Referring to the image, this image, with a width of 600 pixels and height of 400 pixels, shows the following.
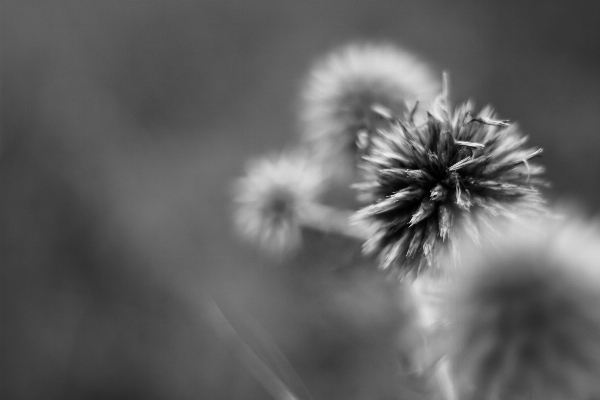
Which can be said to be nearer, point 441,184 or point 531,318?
point 531,318

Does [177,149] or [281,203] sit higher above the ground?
[177,149]

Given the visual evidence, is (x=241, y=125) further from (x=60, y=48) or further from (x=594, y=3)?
(x=594, y=3)

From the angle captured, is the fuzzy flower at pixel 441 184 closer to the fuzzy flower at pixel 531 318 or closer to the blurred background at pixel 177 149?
the fuzzy flower at pixel 531 318

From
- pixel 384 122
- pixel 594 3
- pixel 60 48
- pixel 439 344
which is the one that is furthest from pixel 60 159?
pixel 594 3

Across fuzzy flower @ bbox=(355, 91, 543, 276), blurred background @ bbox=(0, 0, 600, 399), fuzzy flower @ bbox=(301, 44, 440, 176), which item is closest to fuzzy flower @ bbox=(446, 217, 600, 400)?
fuzzy flower @ bbox=(355, 91, 543, 276)

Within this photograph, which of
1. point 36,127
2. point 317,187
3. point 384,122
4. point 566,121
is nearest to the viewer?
point 384,122

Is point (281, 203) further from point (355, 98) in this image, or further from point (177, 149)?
point (177, 149)

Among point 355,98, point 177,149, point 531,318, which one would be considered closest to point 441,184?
point 531,318
